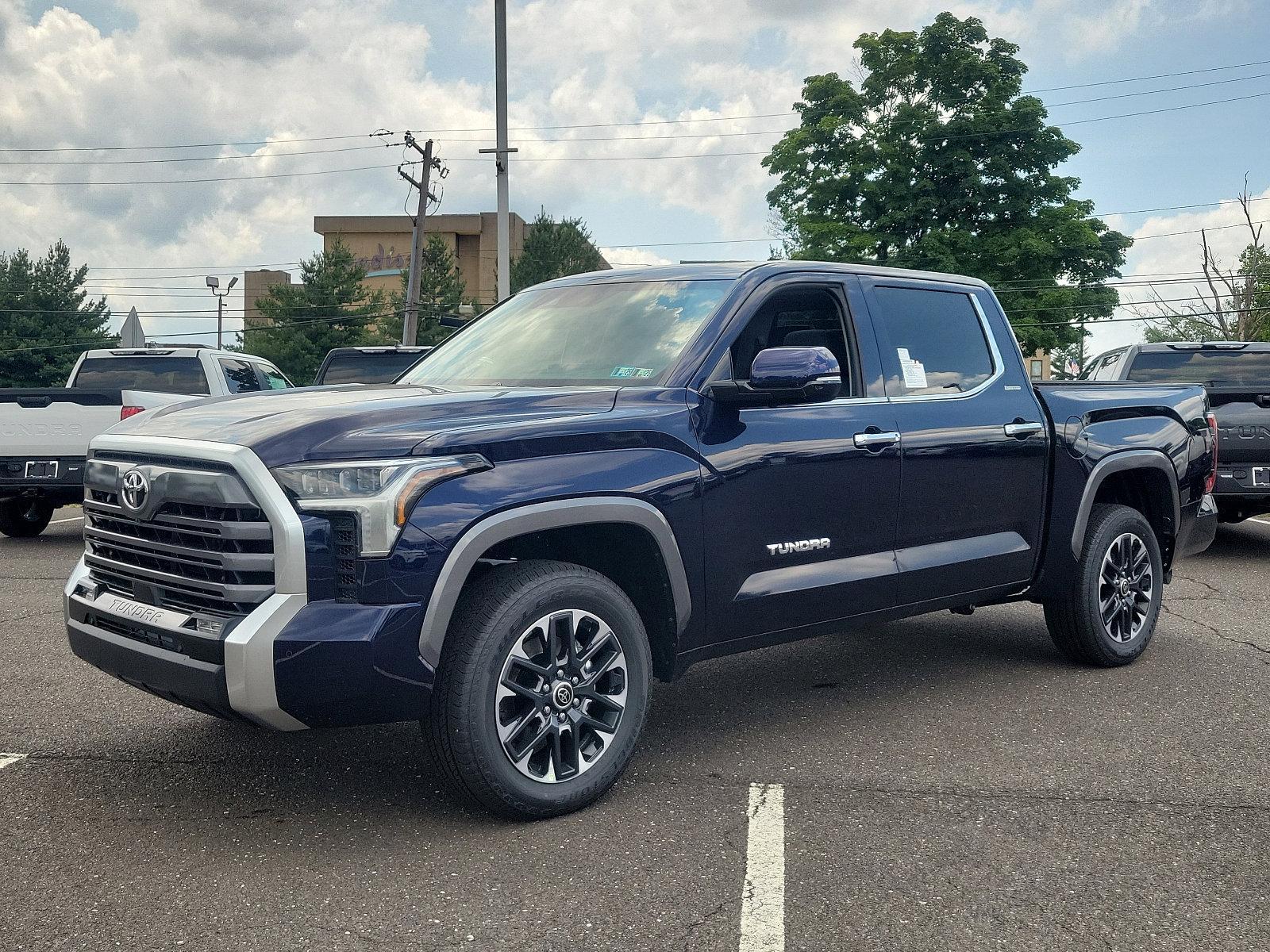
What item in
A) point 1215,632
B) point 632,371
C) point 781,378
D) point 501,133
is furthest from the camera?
point 501,133

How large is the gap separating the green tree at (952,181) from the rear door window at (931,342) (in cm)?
3036

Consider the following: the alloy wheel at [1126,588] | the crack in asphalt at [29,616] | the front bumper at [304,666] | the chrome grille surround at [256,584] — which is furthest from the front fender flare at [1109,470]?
the crack in asphalt at [29,616]

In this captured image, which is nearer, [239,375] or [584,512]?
[584,512]

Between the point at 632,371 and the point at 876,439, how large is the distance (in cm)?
105

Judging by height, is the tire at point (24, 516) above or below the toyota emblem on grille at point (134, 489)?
below

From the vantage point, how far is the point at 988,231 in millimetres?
36906

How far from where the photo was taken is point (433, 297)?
199 ft

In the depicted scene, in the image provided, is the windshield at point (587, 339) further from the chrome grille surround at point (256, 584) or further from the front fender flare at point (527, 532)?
the chrome grille surround at point (256, 584)

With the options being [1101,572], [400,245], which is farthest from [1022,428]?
[400,245]

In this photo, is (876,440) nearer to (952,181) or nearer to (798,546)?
(798,546)

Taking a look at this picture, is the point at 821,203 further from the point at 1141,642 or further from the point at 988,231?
the point at 1141,642

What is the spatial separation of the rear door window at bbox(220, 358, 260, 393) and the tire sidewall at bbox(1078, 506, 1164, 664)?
9788 mm

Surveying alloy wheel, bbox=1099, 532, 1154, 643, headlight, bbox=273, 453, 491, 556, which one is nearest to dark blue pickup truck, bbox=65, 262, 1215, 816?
headlight, bbox=273, 453, 491, 556

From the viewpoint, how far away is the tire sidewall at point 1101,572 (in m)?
5.90
